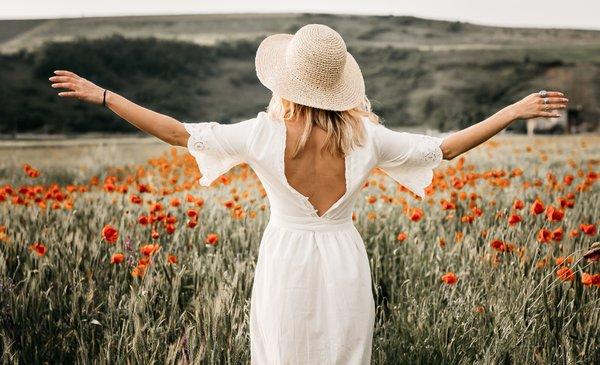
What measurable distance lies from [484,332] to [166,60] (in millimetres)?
18439

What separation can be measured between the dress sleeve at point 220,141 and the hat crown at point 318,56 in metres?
0.24

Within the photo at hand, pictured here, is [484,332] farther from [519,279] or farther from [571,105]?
[571,105]

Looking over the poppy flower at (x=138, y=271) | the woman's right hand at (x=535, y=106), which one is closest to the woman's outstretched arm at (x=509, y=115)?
the woman's right hand at (x=535, y=106)

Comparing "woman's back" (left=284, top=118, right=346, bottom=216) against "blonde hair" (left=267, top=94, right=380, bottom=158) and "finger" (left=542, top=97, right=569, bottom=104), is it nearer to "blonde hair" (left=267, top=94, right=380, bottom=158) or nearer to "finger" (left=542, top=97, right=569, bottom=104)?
"blonde hair" (left=267, top=94, right=380, bottom=158)

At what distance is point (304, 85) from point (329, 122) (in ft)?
0.49

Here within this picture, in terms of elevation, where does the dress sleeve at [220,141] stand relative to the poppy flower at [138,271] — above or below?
above

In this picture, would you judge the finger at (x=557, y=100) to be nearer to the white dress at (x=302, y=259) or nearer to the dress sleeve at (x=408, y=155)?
the dress sleeve at (x=408, y=155)

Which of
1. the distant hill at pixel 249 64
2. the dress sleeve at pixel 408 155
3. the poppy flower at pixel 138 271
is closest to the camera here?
the dress sleeve at pixel 408 155

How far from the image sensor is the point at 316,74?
226 centimetres

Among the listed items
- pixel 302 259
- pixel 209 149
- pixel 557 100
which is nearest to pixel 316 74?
pixel 209 149

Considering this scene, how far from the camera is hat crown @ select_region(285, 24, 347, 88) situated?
225 cm

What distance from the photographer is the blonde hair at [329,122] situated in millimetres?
2225

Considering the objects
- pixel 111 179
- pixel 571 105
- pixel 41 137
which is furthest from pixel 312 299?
pixel 571 105

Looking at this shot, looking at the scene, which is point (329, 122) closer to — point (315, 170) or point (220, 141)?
point (315, 170)
